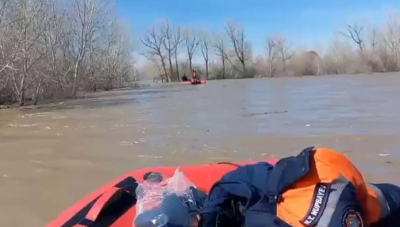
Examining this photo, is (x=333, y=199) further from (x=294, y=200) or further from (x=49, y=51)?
(x=49, y=51)

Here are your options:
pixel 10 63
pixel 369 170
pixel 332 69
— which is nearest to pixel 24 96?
pixel 10 63

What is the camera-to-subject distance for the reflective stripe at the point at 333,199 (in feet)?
3.71

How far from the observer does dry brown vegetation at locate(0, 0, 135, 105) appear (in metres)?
13.1

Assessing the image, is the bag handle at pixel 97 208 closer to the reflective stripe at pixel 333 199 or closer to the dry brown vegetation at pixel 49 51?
the reflective stripe at pixel 333 199

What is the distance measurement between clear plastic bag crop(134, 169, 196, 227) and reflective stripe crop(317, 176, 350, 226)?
38 centimetres

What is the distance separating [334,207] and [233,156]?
2887 mm

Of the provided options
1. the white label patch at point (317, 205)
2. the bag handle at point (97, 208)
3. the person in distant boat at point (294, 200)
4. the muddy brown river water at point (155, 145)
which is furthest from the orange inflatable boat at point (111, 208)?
the muddy brown river water at point (155, 145)

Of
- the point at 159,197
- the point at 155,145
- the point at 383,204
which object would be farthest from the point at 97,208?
the point at 155,145

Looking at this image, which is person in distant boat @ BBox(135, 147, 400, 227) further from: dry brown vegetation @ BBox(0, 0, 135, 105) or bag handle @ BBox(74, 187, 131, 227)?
dry brown vegetation @ BBox(0, 0, 135, 105)

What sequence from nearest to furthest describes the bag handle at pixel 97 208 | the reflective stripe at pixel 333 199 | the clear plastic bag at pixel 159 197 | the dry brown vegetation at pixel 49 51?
the reflective stripe at pixel 333 199
the clear plastic bag at pixel 159 197
the bag handle at pixel 97 208
the dry brown vegetation at pixel 49 51

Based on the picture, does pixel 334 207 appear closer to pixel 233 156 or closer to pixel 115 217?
pixel 115 217

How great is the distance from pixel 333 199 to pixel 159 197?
1.58 feet

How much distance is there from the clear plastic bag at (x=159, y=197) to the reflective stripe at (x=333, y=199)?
38cm

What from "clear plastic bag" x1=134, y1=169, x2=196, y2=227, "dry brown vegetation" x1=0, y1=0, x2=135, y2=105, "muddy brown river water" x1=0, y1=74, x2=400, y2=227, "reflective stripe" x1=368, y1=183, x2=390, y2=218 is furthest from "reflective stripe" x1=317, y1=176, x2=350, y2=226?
"dry brown vegetation" x1=0, y1=0, x2=135, y2=105
